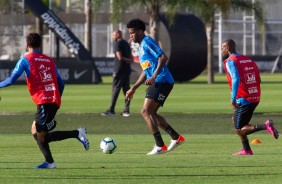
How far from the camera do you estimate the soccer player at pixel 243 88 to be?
609 inches

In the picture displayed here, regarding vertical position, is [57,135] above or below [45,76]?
below

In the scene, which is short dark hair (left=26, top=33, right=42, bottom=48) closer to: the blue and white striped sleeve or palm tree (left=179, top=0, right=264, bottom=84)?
the blue and white striped sleeve

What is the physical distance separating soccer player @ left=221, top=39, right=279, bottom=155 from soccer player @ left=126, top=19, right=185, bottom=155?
97cm

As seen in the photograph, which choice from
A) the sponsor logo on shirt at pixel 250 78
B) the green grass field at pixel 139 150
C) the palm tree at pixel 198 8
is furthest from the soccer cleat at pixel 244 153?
the palm tree at pixel 198 8

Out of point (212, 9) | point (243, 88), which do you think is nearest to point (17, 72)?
point (243, 88)

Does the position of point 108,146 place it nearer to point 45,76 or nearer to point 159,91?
point 159,91

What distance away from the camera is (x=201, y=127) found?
886 inches

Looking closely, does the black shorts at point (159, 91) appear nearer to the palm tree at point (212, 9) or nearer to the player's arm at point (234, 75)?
the player's arm at point (234, 75)

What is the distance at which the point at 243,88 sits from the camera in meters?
15.7

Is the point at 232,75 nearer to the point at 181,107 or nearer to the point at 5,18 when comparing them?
the point at 181,107

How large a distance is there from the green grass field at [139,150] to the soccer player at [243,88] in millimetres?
419

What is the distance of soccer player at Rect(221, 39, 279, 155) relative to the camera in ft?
50.8

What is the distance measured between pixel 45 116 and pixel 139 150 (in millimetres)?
3180

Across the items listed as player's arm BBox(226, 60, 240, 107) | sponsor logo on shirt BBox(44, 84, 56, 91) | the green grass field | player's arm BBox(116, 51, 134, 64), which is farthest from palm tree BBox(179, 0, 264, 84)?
sponsor logo on shirt BBox(44, 84, 56, 91)
